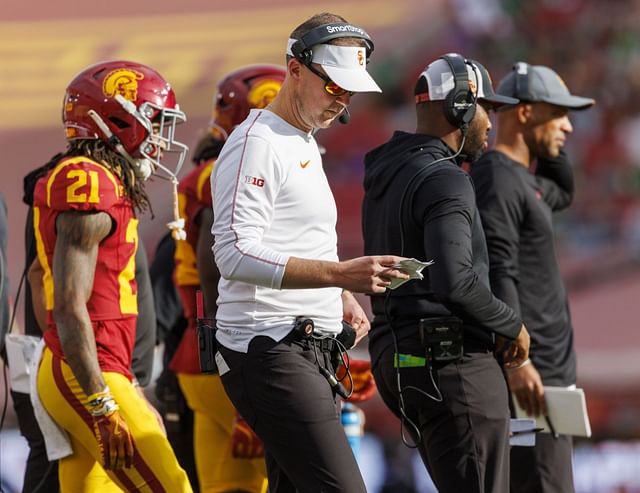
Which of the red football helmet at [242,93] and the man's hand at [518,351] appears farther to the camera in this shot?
the red football helmet at [242,93]

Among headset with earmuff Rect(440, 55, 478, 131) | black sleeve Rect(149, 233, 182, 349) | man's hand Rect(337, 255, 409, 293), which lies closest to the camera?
man's hand Rect(337, 255, 409, 293)

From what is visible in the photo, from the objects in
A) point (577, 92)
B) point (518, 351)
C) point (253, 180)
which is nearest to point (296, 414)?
point (253, 180)

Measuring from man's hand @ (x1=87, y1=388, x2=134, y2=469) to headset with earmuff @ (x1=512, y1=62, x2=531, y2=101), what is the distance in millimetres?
2270

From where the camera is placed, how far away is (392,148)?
15.5 feet

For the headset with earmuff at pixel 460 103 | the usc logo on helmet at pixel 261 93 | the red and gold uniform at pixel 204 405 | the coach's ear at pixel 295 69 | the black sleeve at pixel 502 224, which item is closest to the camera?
the coach's ear at pixel 295 69

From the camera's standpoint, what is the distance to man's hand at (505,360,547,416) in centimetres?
520

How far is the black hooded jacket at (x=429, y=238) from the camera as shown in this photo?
429 cm

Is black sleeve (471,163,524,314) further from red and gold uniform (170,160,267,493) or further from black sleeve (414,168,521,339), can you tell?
red and gold uniform (170,160,267,493)

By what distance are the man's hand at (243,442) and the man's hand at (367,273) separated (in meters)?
1.98

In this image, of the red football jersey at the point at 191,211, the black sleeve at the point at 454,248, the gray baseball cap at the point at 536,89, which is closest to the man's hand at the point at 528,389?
the black sleeve at the point at 454,248

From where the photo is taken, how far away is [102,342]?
178 inches

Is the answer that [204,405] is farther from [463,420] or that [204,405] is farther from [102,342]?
[463,420]

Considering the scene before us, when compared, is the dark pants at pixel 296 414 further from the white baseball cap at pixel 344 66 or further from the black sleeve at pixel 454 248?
the white baseball cap at pixel 344 66

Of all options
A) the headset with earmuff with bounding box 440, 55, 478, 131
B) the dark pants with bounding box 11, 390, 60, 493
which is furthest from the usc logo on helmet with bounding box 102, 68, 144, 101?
the dark pants with bounding box 11, 390, 60, 493
